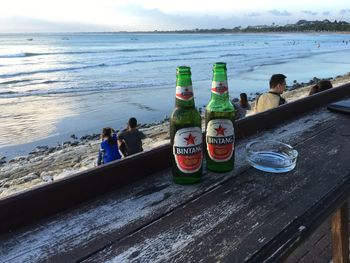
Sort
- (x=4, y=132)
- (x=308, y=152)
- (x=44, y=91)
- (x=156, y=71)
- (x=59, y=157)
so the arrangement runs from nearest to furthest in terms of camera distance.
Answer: (x=308, y=152) → (x=59, y=157) → (x=4, y=132) → (x=44, y=91) → (x=156, y=71)

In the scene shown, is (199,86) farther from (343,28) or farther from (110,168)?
(343,28)

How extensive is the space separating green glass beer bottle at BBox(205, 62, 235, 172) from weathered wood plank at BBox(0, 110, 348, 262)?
84mm

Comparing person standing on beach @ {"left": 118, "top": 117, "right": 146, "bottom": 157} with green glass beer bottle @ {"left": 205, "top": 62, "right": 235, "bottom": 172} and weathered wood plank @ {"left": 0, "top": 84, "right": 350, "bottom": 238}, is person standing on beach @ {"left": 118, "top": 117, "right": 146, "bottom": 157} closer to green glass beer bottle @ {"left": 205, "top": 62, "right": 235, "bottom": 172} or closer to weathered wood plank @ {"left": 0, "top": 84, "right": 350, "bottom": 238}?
weathered wood plank @ {"left": 0, "top": 84, "right": 350, "bottom": 238}

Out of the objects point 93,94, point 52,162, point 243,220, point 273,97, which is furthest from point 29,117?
point 243,220

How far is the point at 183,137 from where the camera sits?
1.33 meters

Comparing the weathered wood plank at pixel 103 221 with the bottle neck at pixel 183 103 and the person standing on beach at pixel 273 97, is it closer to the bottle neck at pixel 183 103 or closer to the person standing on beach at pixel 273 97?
the bottle neck at pixel 183 103

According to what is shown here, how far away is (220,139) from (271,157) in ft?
1.02

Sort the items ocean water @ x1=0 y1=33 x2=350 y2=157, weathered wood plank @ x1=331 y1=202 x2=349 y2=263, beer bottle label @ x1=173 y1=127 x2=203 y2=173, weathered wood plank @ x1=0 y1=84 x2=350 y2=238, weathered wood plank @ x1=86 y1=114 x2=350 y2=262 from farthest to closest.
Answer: ocean water @ x1=0 y1=33 x2=350 y2=157
weathered wood plank @ x1=331 y1=202 x2=349 y2=263
beer bottle label @ x1=173 y1=127 x2=203 y2=173
weathered wood plank @ x1=0 y1=84 x2=350 y2=238
weathered wood plank @ x1=86 y1=114 x2=350 y2=262

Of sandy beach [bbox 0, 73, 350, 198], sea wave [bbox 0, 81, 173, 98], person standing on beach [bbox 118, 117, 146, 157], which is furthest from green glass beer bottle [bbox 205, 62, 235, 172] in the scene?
sea wave [bbox 0, 81, 173, 98]

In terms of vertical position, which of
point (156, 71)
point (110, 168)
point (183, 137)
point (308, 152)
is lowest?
point (156, 71)

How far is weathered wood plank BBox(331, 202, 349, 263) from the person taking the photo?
1833 mm

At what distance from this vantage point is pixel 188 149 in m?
1.34

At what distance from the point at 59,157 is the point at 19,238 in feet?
28.7

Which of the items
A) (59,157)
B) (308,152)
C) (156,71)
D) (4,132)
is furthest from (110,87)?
(308,152)
